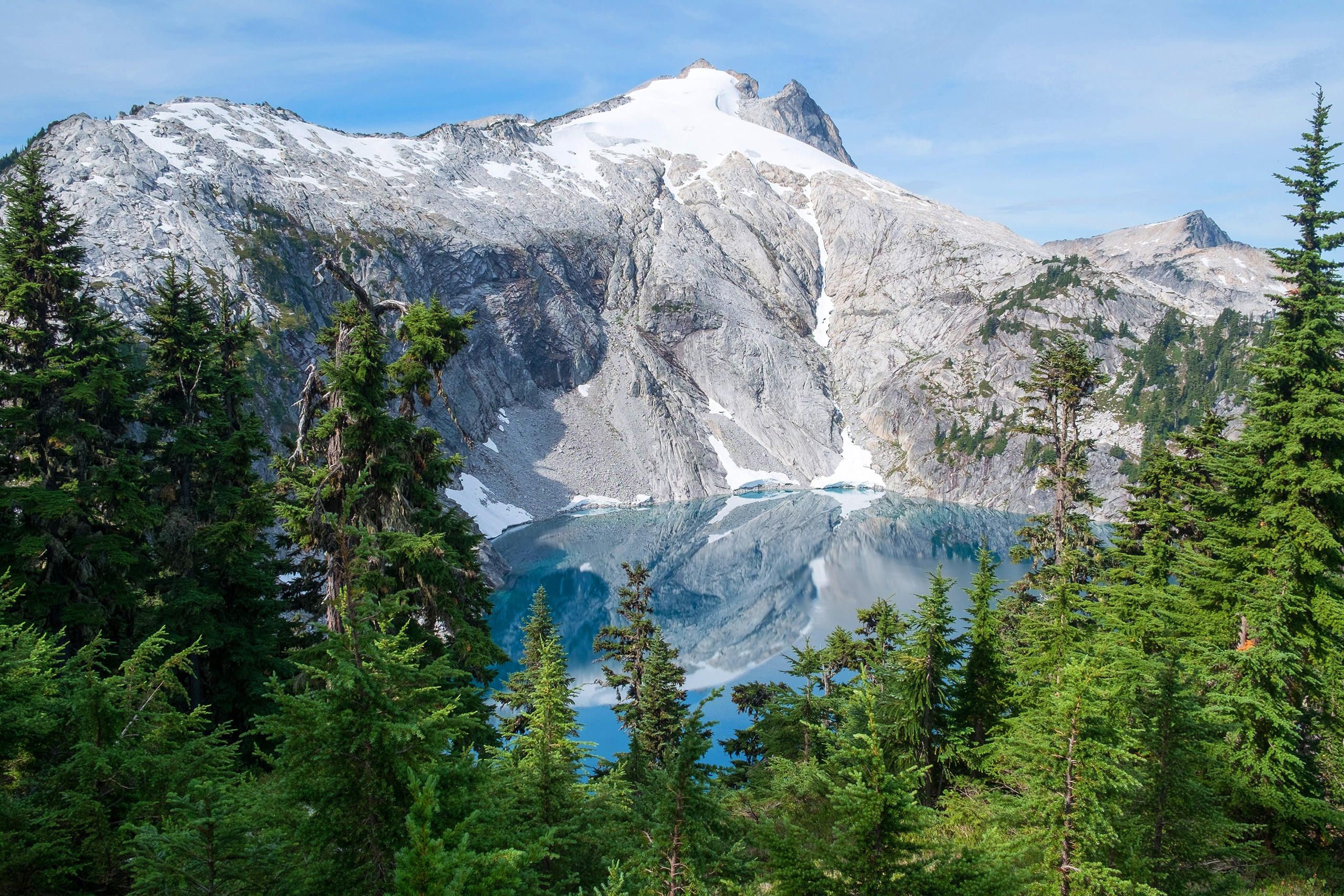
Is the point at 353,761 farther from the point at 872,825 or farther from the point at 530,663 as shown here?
the point at 530,663

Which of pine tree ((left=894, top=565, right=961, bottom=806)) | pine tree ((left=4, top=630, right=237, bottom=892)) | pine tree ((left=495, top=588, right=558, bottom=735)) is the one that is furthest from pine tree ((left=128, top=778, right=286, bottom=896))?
pine tree ((left=894, top=565, right=961, bottom=806))

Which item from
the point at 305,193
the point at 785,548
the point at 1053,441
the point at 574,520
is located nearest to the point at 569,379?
the point at 574,520

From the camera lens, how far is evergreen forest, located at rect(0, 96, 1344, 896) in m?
5.39

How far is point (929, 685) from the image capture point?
14266mm

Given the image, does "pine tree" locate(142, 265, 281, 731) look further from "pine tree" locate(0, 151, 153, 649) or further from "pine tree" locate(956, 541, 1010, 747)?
"pine tree" locate(956, 541, 1010, 747)

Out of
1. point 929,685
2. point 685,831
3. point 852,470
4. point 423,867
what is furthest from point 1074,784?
point 852,470

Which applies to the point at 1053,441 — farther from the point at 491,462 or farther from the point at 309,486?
the point at 491,462

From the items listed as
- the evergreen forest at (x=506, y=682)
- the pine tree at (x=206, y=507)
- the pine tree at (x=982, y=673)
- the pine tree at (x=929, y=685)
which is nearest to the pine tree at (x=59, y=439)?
the evergreen forest at (x=506, y=682)

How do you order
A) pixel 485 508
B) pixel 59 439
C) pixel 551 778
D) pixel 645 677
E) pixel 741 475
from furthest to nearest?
pixel 741 475 < pixel 485 508 < pixel 645 677 < pixel 59 439 < pixel 551 778

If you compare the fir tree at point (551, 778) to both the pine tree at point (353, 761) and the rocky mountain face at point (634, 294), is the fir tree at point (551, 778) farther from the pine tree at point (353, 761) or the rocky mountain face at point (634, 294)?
the rocky mountain face at point (634, 294)

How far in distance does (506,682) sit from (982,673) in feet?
44.9

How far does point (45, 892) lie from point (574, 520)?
96.7m

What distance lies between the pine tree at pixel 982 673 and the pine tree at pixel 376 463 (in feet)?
35.3

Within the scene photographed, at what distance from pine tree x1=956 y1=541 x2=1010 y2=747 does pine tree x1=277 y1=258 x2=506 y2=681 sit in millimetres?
10765
